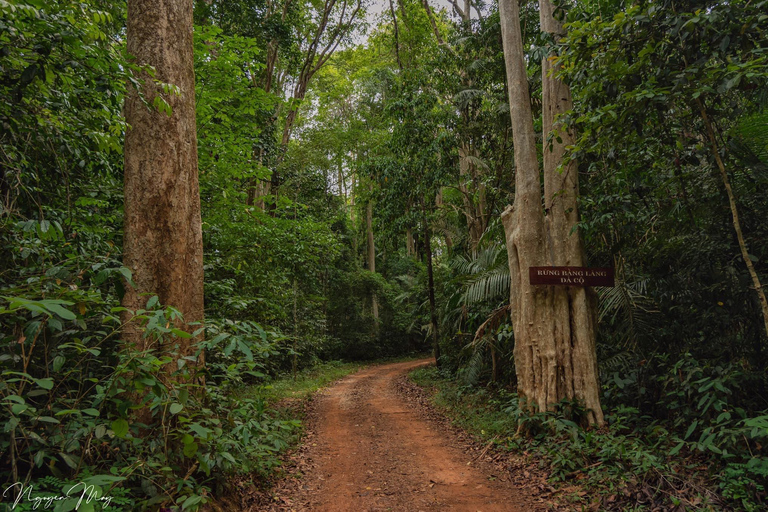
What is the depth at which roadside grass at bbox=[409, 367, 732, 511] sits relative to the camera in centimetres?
402

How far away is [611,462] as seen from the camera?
4793mm

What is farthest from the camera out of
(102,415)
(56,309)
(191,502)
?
(102,415)

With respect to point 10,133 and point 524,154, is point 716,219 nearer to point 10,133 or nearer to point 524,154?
point 524,154

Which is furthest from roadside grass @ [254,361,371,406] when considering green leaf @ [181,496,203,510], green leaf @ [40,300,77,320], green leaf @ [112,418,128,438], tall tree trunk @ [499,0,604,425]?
green leaf @ [40,300,77,320]

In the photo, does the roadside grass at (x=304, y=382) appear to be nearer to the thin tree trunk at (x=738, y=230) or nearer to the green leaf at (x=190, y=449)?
the green leaf at (x=190, y=449)

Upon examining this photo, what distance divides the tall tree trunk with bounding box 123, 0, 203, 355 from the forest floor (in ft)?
8.10

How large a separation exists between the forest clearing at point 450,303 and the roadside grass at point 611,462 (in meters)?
0.03

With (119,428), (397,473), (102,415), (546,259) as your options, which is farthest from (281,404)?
(119,428)

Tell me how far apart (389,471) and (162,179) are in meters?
4.54

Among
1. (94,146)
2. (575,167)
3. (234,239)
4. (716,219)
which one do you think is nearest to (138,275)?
(94,146)

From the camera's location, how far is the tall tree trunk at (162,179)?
387 centimetres

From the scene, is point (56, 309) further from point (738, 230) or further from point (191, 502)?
point (738, 230)

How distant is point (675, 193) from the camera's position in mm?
6223

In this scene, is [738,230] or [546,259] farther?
[546,259]
